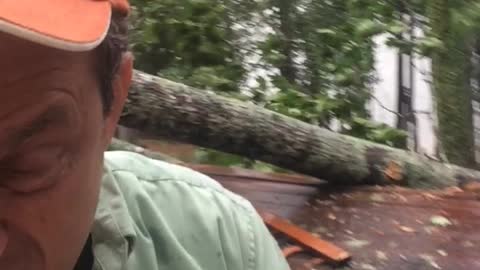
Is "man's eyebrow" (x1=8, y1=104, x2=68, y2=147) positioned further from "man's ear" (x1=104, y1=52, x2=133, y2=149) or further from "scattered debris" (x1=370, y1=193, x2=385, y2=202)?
"scattered debris" (x1=370, y1=193, x2=385, y2=202)

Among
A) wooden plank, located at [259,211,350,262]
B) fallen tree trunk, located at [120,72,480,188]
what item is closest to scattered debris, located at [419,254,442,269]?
wooden plank, located at [259,211,350,262]

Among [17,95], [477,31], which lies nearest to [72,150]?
[17,95]

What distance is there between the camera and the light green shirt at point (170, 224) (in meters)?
0.69

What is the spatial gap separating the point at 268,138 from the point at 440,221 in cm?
31

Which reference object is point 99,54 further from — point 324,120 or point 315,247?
point 324,120

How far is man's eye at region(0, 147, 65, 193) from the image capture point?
507 mm

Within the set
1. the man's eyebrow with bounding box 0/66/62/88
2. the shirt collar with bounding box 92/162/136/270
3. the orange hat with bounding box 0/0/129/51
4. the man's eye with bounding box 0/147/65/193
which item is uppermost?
the orange hat with bounding box 0/0/129/51

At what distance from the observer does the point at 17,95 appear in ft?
1.60

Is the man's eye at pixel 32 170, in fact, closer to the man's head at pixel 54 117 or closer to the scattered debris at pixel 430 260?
the man's head at pixel 54 117

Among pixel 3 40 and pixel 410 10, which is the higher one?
pixel 3 40

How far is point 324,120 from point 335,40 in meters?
0.20

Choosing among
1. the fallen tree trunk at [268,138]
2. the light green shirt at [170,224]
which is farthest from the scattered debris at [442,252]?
the light green shirt at [170,224]

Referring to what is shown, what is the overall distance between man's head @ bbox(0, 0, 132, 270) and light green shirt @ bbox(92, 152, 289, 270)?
4.4 inches

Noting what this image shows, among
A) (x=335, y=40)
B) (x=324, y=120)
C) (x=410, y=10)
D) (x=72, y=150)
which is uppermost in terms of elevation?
(x=72, y=150)
